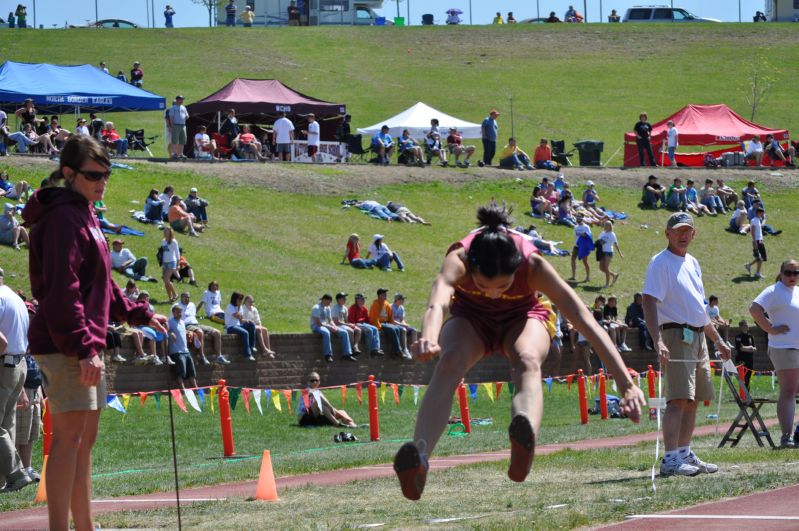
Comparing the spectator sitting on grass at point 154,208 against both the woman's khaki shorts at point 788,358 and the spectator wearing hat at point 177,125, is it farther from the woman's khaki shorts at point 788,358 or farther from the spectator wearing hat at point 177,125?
the woman's khaki shorts at point 788,358

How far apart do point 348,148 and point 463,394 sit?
83.9 feet

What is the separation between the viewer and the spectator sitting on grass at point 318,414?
19844mm

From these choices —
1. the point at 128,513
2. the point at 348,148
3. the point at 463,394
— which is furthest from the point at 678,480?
the point at 348,148

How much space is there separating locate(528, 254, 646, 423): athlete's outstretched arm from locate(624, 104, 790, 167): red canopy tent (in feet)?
140

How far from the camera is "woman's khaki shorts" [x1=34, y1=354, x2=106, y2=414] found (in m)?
6.80

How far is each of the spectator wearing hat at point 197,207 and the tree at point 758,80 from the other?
39251mm

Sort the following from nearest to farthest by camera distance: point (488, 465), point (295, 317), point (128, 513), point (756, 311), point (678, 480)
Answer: point (128, 513) → point (678, 480) → point (488, 465) → point (756, 311) → point (295, 317)

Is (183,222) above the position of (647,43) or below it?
below

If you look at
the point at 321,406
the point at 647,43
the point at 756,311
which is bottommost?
the point at 321,406

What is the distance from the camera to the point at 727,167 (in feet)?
159

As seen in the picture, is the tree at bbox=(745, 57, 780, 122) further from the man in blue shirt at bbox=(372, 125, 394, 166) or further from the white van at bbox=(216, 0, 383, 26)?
the man in blue shirt at bbox=(372, 125, 394, 166)

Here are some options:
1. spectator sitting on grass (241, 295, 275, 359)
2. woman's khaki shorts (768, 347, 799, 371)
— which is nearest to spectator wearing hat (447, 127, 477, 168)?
spectator sitting on grass (241, 295, 275, 359)

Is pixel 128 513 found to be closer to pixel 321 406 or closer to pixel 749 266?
pixel 321 406

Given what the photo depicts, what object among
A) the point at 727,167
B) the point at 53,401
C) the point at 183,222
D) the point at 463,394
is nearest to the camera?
the point at 53,401
